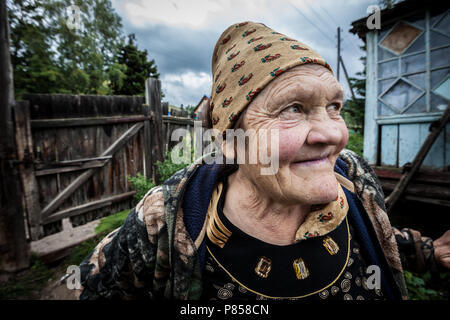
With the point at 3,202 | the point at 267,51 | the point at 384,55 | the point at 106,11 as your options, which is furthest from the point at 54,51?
the point at 384,55

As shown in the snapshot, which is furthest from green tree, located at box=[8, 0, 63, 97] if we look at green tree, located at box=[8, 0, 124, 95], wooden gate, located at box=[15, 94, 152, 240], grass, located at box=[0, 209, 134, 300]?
grass, located at box=[0, 209, 134, 300]

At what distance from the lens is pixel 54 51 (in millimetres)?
6359

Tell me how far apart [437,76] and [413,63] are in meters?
0.52

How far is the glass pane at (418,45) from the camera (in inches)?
160

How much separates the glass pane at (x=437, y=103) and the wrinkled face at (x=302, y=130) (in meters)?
4.63

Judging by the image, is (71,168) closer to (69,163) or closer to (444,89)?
(69,163)

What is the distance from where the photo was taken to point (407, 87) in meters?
4.30

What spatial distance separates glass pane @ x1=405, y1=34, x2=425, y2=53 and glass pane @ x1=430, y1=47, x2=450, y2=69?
0.80ft

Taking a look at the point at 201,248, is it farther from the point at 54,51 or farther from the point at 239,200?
the point at 54,51

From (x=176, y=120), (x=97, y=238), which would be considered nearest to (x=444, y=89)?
(x=176, y=120)

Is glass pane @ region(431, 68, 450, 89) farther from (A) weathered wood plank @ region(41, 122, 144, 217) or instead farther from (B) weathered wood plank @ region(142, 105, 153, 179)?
(A) weathered wood plank @ region(41, 122, 144, 217)

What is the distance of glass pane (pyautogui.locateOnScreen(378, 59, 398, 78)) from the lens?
4.46 m

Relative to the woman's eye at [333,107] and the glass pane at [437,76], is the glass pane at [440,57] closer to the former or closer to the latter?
the glass pane at [437,76]

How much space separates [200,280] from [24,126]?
3.12m
